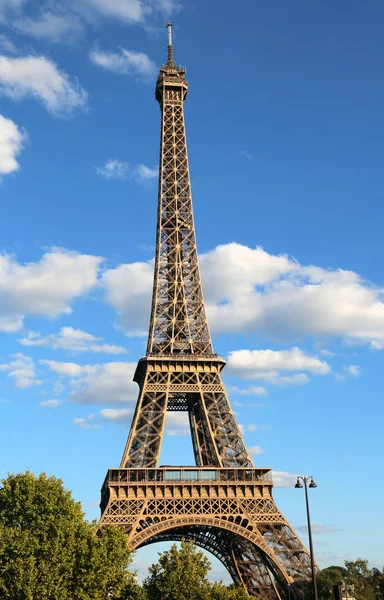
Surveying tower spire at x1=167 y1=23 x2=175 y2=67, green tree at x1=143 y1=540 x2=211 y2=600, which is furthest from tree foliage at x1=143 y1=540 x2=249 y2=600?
tower spire at x1=167 y1=23 x2=175 y2=67

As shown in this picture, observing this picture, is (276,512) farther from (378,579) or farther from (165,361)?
(165,361)

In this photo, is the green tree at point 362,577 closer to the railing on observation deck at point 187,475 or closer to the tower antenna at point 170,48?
the railing on observation deck at point 187,475

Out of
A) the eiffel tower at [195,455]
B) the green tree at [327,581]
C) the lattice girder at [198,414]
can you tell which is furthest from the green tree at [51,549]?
the green tree at [327,581]

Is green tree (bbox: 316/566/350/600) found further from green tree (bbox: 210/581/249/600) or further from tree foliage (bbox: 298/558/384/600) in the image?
green tree (bbox: 210/581/249/600)

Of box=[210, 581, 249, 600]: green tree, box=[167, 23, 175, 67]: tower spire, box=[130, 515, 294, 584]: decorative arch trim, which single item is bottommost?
box=[210, 581, 249, 600]: green tree

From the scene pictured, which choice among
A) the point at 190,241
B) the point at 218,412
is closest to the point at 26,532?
the point at 218,412
